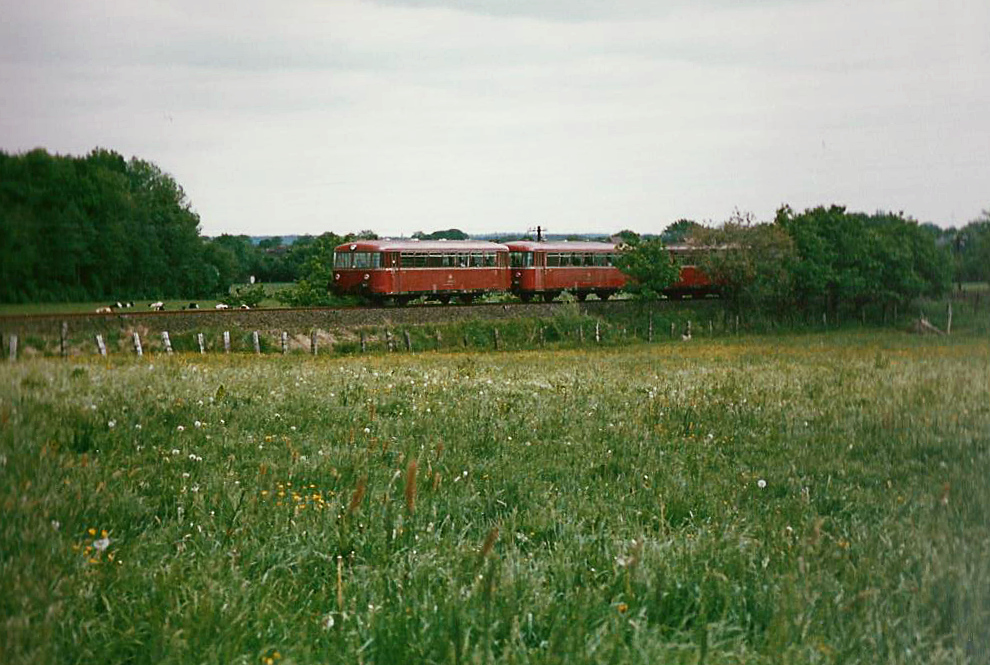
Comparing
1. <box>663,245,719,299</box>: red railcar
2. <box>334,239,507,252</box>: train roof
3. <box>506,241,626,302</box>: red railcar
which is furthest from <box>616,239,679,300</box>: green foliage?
<box>334,239,507,252</box>: train roof

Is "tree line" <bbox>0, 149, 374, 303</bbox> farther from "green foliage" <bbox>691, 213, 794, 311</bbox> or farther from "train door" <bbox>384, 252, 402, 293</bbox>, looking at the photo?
"train door" <bbox>384, 252, 402, 293</bbox>

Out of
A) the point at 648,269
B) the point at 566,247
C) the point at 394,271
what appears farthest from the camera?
the point at 566,247

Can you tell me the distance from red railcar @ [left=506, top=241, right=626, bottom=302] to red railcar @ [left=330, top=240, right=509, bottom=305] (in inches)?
87.9

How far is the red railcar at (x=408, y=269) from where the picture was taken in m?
28.7

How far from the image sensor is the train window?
3350 centimetres

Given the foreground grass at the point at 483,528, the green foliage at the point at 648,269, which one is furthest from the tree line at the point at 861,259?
the green foliage at the point at 648,269

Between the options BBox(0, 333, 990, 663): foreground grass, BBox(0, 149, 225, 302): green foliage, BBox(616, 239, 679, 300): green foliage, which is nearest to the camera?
BBox(0, 149, 225, 302): green foliage

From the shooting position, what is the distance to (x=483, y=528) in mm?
3672

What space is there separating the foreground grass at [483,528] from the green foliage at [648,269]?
95.6 feet

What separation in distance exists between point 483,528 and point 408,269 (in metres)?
26.1

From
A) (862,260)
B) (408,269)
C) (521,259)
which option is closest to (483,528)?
(862,260)

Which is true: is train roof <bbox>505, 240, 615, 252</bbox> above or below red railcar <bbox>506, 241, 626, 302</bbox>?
above

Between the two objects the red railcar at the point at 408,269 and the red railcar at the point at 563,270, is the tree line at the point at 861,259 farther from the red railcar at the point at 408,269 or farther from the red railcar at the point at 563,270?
the red railcar at the point at 563,270

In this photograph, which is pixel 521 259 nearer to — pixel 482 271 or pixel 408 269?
pixel 482 271
